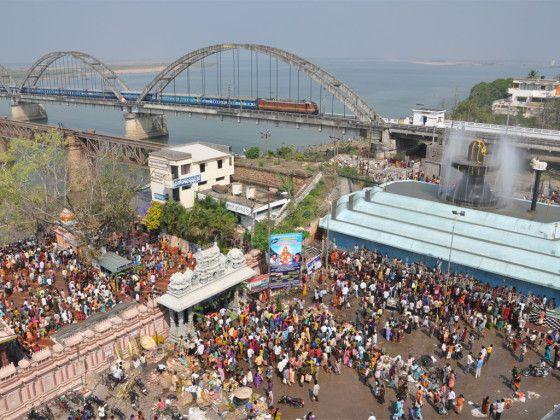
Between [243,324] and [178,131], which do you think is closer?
[243,324]

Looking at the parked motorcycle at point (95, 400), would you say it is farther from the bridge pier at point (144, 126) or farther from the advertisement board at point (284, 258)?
the bridge pier at point (144, 126)

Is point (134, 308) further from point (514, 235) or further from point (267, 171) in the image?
point (267, 171)

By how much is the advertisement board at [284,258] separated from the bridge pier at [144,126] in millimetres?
75640

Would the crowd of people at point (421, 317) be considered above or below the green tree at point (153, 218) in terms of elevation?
below

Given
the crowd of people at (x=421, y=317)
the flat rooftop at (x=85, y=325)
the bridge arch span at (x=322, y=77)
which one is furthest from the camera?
the bridge arch span at (x=322, y=77)

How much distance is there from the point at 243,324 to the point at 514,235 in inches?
620

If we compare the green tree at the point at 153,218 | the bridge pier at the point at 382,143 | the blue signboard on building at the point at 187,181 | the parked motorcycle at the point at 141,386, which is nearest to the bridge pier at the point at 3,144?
the blue signboard on building at the point at 187,181

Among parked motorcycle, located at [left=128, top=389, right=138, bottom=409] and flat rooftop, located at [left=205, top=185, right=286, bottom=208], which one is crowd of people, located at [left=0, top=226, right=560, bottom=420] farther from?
flat rooftop, located at [left=205, top=185, right=286, bottom=208]

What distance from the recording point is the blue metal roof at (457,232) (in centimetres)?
2483

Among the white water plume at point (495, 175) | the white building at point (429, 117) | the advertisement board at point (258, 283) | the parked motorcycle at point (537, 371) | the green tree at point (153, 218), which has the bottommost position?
the parked motorcycle at point (537, 371)

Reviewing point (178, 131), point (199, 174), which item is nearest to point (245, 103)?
point (178, 131)

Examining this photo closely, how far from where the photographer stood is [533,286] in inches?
944

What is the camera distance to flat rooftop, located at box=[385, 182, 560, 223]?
90.1ft

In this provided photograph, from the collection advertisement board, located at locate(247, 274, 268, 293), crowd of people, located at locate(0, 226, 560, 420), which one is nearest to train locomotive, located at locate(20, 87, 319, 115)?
crowd of people, located at locate(0, 226, 560, 420)
